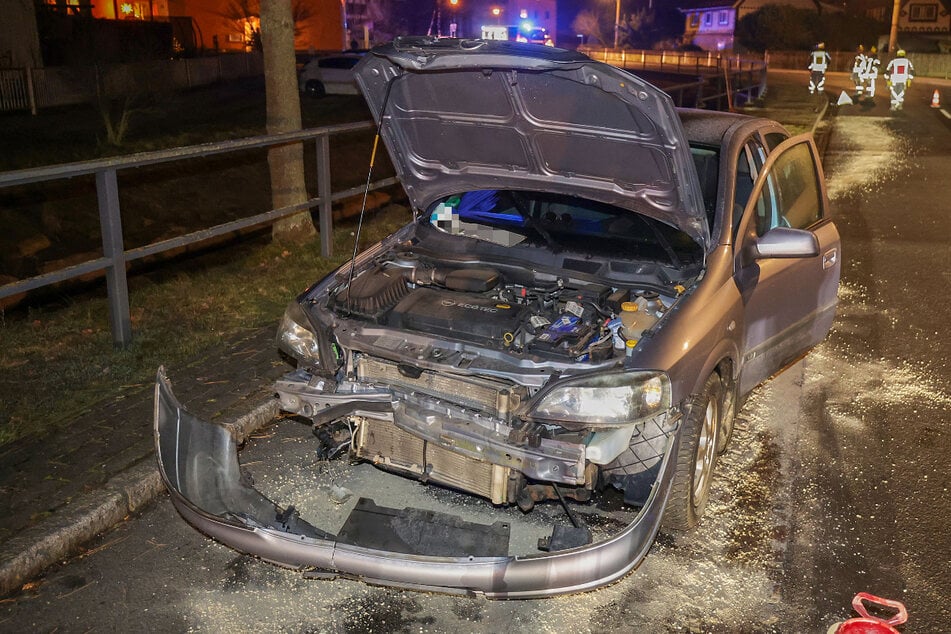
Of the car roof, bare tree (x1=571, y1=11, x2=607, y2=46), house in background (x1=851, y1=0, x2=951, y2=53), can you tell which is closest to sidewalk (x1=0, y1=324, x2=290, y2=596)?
the car roof

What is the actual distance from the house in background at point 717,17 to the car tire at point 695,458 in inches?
2655

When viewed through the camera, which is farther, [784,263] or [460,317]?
[784,263]

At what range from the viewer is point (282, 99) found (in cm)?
970

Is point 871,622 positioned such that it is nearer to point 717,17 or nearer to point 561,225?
point 561,225

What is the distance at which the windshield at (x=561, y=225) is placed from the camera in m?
4.93

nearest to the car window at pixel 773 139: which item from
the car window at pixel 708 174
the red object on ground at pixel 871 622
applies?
the car window at pixel 708 174

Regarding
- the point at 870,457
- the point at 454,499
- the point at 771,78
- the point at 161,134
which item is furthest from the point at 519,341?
the point at 771,78

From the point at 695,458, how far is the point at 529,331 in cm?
98

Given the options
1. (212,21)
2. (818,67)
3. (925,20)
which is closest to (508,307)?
(818,67)

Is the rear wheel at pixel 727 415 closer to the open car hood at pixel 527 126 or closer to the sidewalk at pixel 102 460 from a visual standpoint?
the open car hood at pixel 527 126

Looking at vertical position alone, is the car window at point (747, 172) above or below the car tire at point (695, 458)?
above

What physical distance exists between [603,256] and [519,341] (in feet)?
3.05

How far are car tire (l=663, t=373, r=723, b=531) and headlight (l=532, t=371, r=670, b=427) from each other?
366 millimetres

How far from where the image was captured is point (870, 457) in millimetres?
5379
